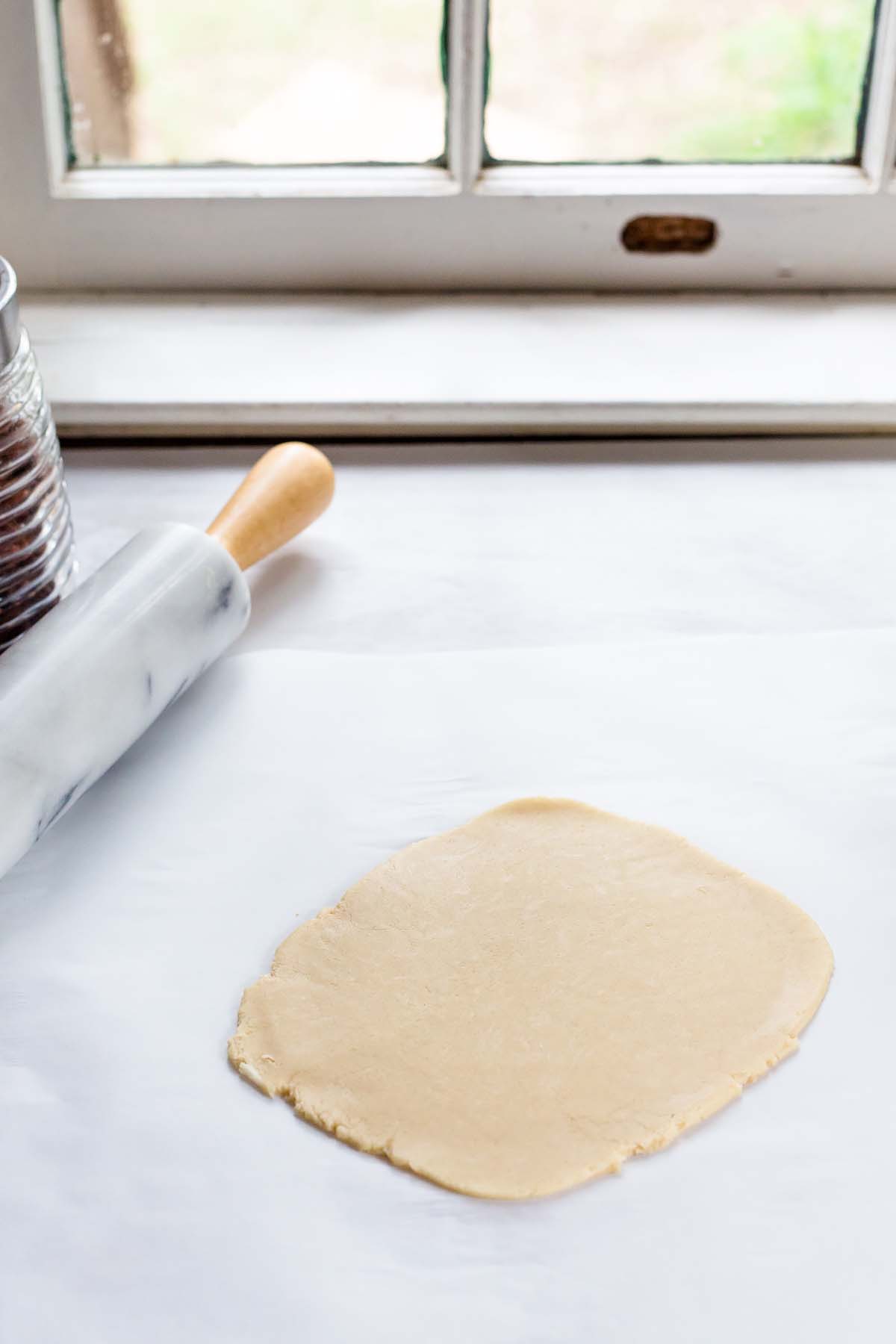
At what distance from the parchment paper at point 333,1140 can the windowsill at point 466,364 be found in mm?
295

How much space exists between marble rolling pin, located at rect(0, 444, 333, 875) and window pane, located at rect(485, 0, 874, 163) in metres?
0.56

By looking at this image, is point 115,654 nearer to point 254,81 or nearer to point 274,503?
point 274,503

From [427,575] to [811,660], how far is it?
0.90ft

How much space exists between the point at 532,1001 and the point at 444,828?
0.13 metres

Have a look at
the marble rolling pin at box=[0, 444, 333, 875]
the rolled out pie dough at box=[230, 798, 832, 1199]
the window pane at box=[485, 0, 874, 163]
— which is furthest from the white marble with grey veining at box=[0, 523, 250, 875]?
the window pane at box=[485, 0, 874, 163]

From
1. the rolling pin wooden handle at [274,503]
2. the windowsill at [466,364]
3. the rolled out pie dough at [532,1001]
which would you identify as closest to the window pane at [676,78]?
the windowsill at [466,364]

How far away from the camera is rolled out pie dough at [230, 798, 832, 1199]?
55cm

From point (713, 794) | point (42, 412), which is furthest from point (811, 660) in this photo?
point (42, 412)

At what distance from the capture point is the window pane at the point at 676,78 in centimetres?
117

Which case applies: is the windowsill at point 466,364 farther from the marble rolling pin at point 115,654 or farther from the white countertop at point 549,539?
the marble rolling pin at point 115,654

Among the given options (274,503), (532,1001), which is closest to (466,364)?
(274,503)

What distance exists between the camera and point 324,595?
35.5 inches

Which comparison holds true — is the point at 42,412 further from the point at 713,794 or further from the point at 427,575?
the point at 713,794

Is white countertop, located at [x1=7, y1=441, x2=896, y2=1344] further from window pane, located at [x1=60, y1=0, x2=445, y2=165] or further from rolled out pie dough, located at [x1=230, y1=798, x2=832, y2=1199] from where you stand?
window pane, located at [x1=60, y1=0, x2=445, y2=165]
